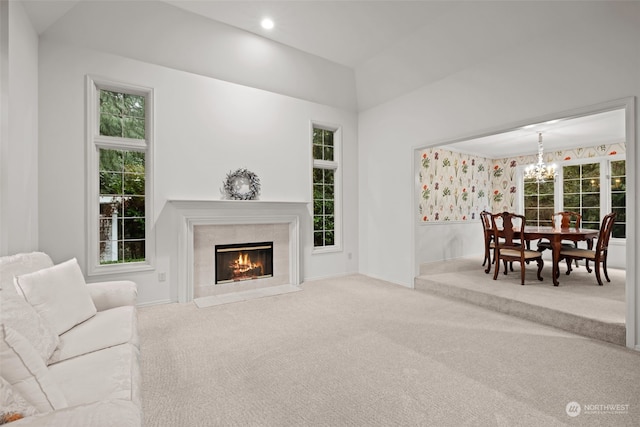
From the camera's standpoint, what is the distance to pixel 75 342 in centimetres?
183

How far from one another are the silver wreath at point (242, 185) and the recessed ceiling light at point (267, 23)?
6.07 feet

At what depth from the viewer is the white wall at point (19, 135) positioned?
2.40 m

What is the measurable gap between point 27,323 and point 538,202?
344 inches

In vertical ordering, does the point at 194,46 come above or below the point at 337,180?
above

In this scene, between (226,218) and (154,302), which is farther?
(226,218)

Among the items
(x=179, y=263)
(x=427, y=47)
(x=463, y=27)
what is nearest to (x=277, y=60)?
(x=427, y=47)

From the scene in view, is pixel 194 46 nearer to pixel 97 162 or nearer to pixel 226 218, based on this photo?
pixel 97 162

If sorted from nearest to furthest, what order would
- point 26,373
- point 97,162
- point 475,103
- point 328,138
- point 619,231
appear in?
point 26,373 → point 97,162 → point 475,103 → point 328,138 → point 619,231

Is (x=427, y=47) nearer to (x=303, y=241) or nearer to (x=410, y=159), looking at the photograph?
(x=410, y=159)

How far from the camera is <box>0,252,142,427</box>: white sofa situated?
101 centimetres

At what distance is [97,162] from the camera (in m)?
3.57

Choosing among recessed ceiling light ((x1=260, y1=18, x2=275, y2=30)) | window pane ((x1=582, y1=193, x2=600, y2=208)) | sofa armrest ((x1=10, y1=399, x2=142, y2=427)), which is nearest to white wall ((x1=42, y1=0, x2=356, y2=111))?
recessed ceiling light ((x1=260, y1=18, x2=275, y2=30))

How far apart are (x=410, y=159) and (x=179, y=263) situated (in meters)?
3.62

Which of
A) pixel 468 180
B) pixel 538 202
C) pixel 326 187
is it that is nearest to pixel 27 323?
pixel 326 187
